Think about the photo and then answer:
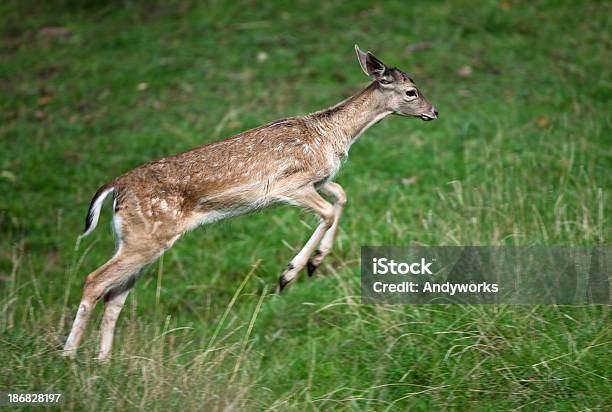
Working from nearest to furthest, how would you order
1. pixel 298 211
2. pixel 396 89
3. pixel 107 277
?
pixel 107 277, pixel 396 89, pixel 298 211

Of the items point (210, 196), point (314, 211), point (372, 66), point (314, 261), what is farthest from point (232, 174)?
point (372, 66)

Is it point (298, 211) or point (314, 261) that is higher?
point (314, 261)

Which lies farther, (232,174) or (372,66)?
(372,66)

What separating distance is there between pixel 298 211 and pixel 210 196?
108 inches

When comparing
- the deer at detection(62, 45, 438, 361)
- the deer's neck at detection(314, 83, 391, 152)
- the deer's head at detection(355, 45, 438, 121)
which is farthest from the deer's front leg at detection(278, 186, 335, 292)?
the deer's head at detection(355, 45, 438, 121)

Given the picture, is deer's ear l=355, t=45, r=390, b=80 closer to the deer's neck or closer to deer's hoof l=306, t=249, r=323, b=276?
the deer's neck

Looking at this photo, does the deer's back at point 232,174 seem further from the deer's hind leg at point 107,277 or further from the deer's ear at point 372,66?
the deer's ear at point 372,66

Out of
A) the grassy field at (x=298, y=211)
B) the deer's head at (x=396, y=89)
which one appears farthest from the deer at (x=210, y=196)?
the grassy field at (x=298, y=211)

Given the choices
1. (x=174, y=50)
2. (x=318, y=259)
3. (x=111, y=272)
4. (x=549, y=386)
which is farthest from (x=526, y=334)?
(x=174, y=50)

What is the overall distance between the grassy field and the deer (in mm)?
341

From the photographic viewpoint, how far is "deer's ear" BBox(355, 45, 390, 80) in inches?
285

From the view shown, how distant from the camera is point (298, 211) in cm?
956

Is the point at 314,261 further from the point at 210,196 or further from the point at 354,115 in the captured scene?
the point at 354,115

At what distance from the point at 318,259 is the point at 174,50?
691 cm
